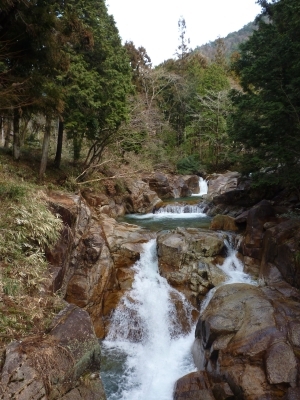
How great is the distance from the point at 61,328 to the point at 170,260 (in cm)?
537

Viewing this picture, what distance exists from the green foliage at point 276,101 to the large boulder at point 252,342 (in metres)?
4.29

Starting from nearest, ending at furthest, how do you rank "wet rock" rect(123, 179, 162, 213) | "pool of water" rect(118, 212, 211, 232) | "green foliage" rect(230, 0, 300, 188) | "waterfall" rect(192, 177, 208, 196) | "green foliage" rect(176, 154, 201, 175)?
"green foliage" rect(230, 0, 300, 188), "pool of water" rect(118, 212, 211, 232), "wet rock" rect(123, 179, 162, 213), "waterfall" rect(192, 177, 208, 196), "green foliage" rect(176, 154, 201, 175)

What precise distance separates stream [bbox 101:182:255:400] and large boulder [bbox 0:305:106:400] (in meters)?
2.00

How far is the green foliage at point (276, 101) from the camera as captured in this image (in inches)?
325

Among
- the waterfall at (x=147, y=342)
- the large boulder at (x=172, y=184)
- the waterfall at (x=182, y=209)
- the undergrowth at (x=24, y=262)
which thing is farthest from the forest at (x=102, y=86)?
the waterfall at (x=147, y=342)

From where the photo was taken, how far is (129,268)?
962cm

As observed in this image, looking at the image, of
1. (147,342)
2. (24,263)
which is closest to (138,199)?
(147,342)

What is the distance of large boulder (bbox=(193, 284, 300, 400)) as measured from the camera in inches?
195

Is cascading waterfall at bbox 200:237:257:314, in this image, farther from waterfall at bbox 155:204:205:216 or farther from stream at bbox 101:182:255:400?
waterfall at bbox 155:204:205:216

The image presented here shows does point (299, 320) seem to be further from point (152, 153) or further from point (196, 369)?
point (152, 153)

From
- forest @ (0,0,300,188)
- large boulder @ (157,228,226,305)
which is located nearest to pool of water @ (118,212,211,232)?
large boulder @ (157,228,226,305)

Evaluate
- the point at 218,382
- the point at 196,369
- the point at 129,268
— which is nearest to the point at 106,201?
the point at 129,268

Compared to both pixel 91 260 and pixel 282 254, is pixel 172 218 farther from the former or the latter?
pixel 282 254

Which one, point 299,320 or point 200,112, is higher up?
point 200,112
